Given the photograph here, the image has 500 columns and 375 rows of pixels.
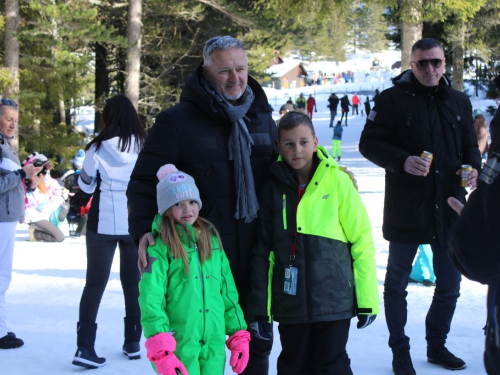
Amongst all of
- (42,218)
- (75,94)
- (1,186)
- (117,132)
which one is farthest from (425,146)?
(75,94)

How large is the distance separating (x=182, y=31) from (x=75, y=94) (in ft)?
18.4

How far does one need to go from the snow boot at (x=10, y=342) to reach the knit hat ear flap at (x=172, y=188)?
283 cm

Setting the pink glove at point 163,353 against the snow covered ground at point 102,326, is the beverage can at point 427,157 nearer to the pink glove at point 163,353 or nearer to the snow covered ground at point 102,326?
the snow covered ground at point 102,326

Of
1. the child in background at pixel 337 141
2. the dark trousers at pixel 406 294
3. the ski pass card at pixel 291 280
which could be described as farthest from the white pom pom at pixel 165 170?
the child in background at pixel 337 141

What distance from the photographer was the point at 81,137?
21.8m

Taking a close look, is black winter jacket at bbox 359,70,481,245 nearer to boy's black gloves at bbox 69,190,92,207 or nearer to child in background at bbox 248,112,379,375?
child in background at bbox 248,112,379,375

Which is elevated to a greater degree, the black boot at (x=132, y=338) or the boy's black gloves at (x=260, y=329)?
the boy's black gloves at (x=260, y=329)

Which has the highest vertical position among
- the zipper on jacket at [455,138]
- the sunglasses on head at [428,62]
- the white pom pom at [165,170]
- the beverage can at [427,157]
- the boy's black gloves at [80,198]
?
the sunglasses on head at [428,62]

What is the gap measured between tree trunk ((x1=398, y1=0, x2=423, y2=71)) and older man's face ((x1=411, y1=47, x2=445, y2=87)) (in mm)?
8137

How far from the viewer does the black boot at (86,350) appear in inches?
197

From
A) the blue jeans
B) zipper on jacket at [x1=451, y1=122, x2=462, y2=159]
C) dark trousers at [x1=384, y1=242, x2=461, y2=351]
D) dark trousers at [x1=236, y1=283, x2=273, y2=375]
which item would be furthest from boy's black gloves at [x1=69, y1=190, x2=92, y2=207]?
the blue jeans

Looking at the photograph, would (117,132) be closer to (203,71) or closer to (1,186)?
(1,186)

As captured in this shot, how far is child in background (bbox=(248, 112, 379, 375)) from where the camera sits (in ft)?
11.8

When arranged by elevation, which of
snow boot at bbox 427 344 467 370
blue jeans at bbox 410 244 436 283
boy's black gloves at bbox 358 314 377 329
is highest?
boy's black gloves at bbox 358 314 377 329
